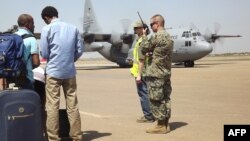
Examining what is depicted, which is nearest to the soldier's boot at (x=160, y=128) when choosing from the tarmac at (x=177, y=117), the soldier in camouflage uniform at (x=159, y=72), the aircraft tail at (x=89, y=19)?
the soldier in camouflage uniform at (x=159, y=72)

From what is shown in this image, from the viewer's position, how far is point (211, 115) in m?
8.38

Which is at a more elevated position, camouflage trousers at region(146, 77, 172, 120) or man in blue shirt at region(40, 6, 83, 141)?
man in blue shirt at region(40, 6, 83, 141)

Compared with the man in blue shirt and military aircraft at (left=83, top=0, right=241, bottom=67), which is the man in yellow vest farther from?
military aircraft at (left=83, top=0, right=241, bottom=67)

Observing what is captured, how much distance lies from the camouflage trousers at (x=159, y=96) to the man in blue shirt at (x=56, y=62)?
55.3 inches

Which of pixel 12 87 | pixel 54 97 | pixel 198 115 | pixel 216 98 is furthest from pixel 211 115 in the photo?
pixel 12 87

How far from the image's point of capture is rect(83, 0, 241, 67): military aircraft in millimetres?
33438

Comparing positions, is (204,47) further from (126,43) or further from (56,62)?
(56,62)

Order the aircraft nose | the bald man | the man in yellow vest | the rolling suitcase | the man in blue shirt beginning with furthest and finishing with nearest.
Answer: the aircraft nose
the man in yellow vest
the man in blue shirt
the bald man
the rolling suitcase

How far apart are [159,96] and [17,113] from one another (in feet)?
8.19

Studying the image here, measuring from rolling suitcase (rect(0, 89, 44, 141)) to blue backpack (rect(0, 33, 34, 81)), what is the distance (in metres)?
0.30

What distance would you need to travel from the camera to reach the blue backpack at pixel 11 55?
489 centimetres

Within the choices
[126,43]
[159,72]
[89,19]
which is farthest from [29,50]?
[89,19]

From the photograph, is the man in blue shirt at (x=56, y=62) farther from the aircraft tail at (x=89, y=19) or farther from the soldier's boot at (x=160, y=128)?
the aircraft tail at (x=89, y=19)

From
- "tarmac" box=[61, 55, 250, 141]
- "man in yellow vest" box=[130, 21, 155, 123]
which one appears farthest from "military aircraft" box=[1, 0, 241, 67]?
"man in yellow vest" box=[130, 21, 155, 123]
